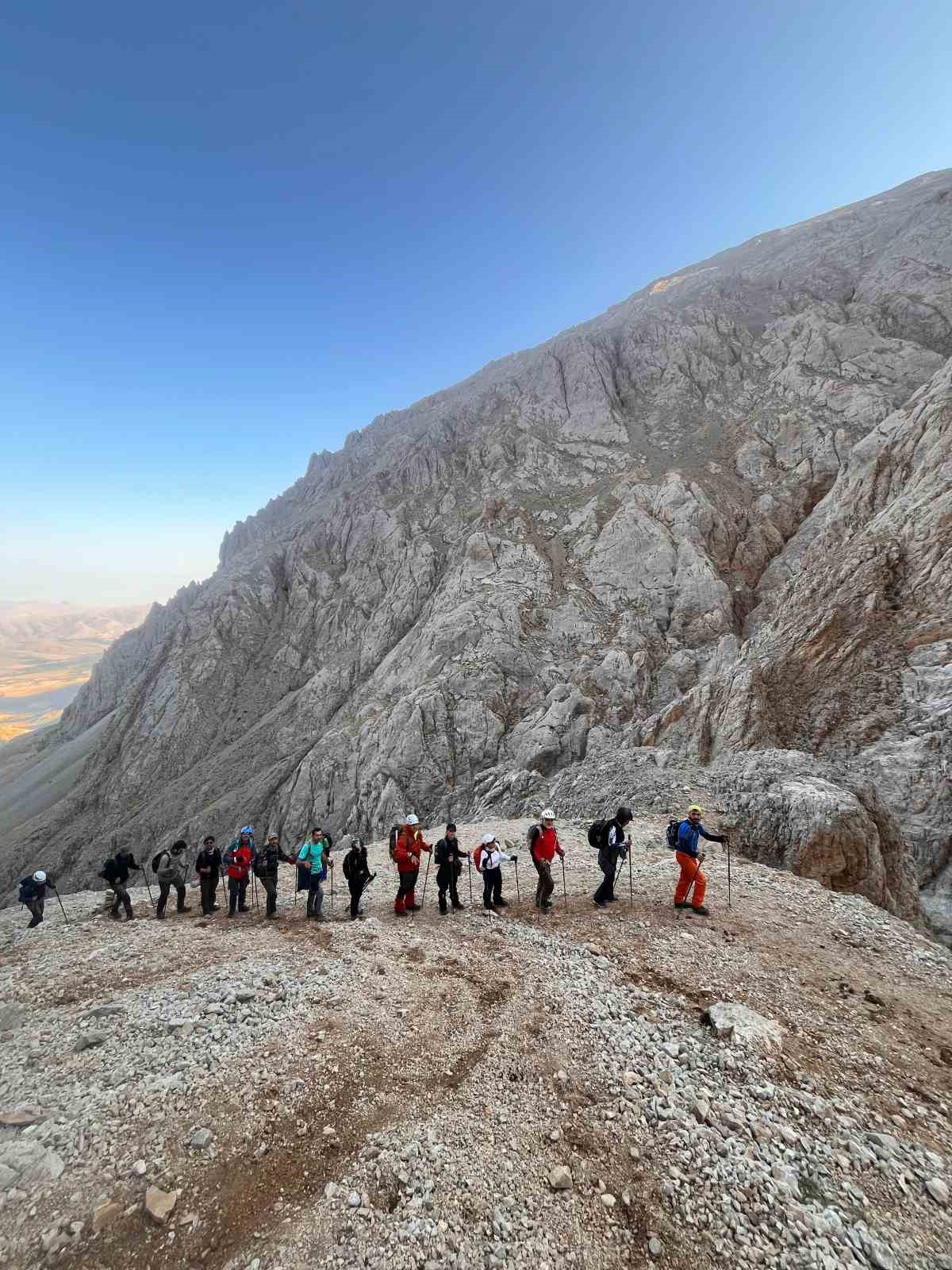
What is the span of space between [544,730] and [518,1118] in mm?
27276

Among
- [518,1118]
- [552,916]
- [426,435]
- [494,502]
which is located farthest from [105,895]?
[426,435]

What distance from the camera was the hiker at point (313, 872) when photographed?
10992mm

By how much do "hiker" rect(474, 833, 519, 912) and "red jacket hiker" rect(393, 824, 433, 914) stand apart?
109 cm

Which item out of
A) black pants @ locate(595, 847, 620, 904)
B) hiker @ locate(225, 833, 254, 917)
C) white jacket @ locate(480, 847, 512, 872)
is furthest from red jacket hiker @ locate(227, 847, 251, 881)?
black pants @ locate(595, 847, 620, 904)

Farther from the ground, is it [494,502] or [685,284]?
[685,284]

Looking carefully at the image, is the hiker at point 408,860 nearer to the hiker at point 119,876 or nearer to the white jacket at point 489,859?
the white jacket at point 489,859

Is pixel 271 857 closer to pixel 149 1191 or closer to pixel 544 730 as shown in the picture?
pixel 149 1191

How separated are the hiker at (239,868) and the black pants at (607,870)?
24.9ft

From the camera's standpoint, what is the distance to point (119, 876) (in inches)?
472

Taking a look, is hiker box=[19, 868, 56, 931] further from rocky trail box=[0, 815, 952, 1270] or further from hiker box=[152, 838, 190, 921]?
rocky trail box=[0, 815, 952, 1270]

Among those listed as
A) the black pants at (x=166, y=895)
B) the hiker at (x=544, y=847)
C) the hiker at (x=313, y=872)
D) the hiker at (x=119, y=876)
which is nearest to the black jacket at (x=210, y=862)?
the black pants at (x=166, y=895)

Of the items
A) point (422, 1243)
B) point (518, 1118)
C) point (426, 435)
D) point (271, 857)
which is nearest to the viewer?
point (422, 1243)

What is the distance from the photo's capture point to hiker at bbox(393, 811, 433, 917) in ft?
35.6

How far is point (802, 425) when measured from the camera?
143 ft
